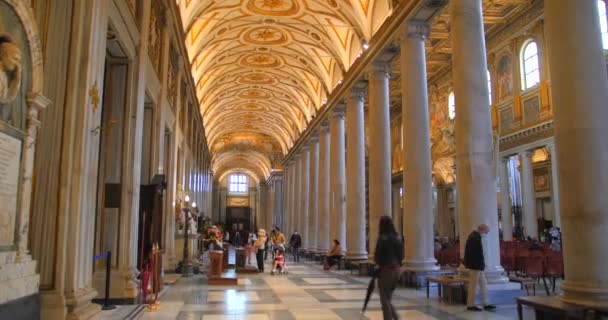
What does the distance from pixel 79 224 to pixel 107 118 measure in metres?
3.52

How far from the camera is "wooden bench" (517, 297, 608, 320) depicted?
209 inches

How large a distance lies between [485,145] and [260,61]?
20559mm

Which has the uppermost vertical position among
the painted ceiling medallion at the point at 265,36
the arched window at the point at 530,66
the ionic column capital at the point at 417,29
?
the painted ceiling medallion at the point at 265,36

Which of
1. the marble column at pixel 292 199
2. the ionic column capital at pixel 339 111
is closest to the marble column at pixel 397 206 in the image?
the marble column at pixel 292 199

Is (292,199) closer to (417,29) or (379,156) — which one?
(379,156)

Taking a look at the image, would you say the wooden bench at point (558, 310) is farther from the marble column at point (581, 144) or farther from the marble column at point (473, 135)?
the marble column at point (473, 135)

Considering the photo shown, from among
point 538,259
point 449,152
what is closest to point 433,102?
point 449,152

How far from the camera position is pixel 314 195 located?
26.4m

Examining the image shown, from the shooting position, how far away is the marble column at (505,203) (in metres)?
20.2

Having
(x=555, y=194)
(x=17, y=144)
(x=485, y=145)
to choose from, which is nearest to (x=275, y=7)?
(x=555, y=194)

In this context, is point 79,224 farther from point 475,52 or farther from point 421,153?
point 421,153

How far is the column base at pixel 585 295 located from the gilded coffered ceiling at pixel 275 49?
1111 cm

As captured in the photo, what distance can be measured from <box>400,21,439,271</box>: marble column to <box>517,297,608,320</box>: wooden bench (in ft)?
17.9

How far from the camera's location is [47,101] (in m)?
5.58
